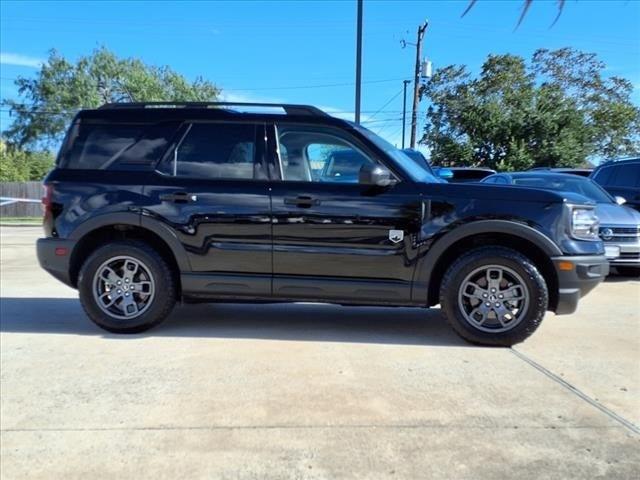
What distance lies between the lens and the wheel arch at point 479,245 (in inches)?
188

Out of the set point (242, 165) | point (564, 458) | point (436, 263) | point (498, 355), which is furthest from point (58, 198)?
point (564, 458)

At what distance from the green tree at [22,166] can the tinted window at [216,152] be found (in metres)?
33.5

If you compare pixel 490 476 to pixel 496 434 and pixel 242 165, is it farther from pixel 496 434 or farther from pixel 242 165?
pixel 242 165

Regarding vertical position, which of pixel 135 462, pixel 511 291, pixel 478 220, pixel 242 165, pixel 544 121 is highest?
pixel 544 121

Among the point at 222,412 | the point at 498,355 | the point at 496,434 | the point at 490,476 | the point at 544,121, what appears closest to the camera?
the point at 490,476

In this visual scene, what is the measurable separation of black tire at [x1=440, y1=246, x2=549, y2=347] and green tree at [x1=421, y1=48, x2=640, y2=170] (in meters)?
19.4

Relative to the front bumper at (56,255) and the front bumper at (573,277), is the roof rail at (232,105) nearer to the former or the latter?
the front bumper at (56,255)

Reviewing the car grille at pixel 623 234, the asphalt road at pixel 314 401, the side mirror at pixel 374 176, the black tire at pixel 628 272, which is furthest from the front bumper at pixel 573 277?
the black tire at pixel 628 272

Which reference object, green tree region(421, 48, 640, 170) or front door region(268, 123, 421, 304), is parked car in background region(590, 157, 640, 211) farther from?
green tree region(421, 48, 640, 170)

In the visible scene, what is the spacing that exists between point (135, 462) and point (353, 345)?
234cm

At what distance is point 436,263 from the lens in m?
4.96

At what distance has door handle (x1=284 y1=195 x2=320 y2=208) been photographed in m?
4.98

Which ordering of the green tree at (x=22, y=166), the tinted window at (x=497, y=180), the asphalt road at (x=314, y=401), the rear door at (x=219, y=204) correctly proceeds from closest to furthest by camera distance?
1. the asphalt road at (x=314, y=401)
2. the rear door at (x=219, y=204)
3. the tinted window at (x=497, y=180)
4. the green tree at (x=22, y=166)

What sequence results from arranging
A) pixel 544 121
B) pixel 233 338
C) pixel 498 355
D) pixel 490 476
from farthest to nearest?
1. pixel 544 121
2. pixel 233 338
3. pixel 498 355
4. pixel 490 476
